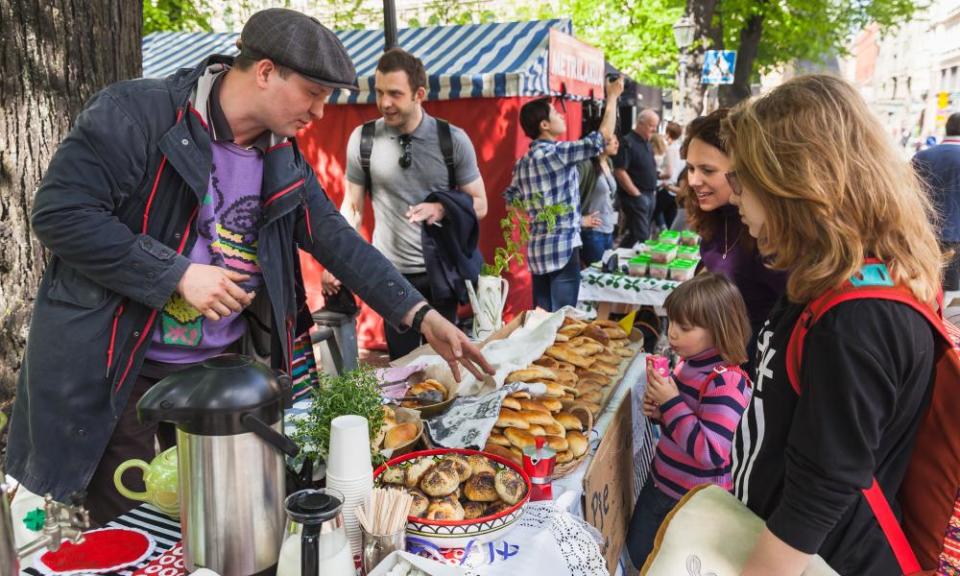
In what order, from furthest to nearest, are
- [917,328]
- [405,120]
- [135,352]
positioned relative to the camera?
[405,120] → [135,352] → [917,328]

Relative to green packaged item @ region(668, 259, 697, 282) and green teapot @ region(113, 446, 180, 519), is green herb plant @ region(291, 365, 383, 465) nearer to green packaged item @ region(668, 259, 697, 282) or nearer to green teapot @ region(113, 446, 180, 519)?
green teapot @ region(113, 446, 180, 519)

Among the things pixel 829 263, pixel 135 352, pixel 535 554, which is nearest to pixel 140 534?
pixel 135 352

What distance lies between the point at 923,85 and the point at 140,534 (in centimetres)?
6833

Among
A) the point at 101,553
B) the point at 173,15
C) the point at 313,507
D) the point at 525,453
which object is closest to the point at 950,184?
the point at 525,453

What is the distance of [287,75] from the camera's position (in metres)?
1.88

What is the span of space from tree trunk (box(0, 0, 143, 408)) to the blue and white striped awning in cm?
248

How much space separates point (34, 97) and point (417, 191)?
1860mm

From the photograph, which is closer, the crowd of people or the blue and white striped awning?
the crowd of people

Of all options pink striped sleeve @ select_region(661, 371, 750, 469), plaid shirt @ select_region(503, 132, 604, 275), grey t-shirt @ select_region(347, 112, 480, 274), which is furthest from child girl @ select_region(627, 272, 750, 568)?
plaid shirt @ select_region(503, 132, 604, 275)

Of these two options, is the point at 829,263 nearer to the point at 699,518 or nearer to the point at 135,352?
the point at 699,518

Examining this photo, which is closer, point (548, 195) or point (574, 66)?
point (548, 195)

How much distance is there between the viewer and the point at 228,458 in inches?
47.7

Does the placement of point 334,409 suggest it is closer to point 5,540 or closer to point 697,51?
point 5,540

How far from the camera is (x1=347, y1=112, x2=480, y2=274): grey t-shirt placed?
3797 millimetres
